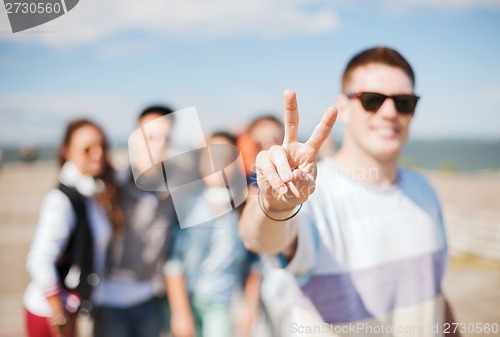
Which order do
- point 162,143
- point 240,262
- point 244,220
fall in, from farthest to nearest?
point 240,262 < point 162,143 < point 244,220

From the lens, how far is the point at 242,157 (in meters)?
2.84

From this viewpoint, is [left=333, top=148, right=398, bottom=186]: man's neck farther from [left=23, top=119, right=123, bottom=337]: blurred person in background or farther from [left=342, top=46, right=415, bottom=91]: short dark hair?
[left=23, top=119, right=123, bottom=337]: blurred person in background

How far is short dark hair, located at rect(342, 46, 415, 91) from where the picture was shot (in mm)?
1550

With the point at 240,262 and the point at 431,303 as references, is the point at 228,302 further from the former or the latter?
the point at 431,303

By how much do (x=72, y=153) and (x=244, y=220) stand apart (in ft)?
4.99

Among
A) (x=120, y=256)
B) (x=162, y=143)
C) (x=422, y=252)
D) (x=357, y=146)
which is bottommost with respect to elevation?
(x=120, y=256)

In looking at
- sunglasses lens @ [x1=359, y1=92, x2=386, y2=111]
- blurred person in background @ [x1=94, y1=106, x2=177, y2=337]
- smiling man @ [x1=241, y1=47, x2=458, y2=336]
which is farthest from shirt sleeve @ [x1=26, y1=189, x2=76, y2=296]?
sunglasses lens @ [x1=359, y1=92, x2=386, y2=111]

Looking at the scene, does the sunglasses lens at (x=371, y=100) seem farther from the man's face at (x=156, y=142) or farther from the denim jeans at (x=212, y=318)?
the denim jeans at (x=212, y=318)

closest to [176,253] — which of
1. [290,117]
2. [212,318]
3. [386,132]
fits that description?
[212,318]

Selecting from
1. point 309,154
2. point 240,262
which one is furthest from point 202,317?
point 309,154

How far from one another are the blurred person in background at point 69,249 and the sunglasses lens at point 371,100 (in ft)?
4.78

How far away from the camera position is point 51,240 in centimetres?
220

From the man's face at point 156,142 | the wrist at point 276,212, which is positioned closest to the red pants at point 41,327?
the man's face at point 156,142

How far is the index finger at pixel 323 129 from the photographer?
112 cm
